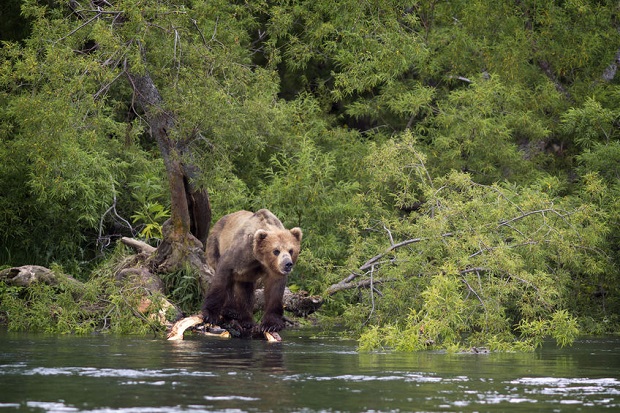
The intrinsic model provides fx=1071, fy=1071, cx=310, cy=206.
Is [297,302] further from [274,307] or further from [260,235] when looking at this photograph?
[260,235]

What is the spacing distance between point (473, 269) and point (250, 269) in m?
2.70

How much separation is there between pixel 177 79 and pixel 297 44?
630 cm

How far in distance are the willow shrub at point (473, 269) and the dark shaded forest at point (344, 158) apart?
0.04m

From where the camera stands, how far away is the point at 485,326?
11.9 metres

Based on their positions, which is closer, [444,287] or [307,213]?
[444,287]

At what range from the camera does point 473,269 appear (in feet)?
40.1

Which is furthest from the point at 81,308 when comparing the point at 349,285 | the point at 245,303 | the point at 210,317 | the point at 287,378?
the point at 287,378

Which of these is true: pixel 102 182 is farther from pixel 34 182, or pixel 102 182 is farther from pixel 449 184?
pixel 449 184

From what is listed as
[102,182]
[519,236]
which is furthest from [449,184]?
[102,182]

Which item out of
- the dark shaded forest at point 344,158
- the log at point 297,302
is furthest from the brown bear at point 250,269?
the log at point 297,302

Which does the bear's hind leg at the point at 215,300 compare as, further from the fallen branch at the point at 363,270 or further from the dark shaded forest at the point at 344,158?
the fallen branch at the point at 363,270

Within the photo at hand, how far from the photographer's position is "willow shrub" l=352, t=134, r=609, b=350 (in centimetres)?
1141

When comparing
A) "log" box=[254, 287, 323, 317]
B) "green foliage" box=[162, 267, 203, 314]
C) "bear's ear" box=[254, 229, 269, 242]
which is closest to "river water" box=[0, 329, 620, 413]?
"bear's ear" box=[254, 229, 269, 242]

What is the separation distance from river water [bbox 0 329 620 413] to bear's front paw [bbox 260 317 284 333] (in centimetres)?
58
